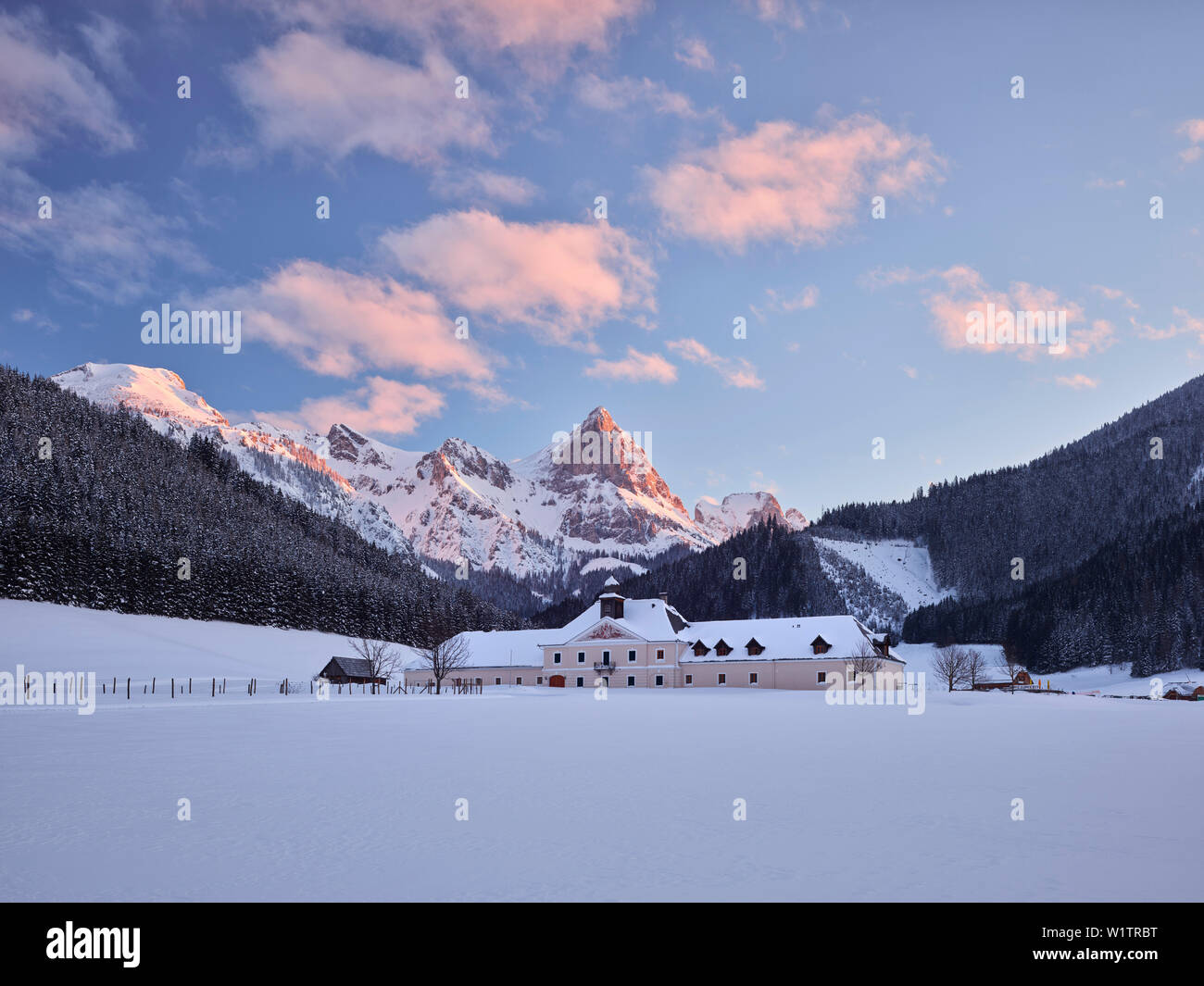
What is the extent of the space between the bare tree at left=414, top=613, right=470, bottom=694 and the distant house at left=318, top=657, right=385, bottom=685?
7178mm

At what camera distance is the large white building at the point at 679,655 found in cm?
8688

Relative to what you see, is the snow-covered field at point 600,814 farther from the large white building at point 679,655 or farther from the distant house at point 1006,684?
the distant house at point 1006,684

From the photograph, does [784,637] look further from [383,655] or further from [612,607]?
[383,655]

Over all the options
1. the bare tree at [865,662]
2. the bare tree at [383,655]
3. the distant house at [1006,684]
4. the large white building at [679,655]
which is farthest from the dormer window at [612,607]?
the distant house at [1006,684]

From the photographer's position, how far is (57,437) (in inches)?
4375

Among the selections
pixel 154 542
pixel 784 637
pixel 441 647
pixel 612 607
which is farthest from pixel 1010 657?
pixel 154 542

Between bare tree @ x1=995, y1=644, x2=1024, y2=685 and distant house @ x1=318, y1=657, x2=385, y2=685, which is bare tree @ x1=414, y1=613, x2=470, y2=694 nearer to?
distant house @ x1=318, y1=657, x2=385, y2=685

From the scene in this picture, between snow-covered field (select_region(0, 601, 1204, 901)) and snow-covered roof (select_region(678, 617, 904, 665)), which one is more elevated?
snow-covered field (select_region(0, 601, 1204, 901))

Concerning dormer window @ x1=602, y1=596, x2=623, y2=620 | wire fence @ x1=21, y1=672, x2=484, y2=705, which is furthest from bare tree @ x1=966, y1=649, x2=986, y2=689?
wire fence @ x1=21, y1=672, x2=484, y2=705

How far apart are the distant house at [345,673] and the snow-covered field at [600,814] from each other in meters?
67.3

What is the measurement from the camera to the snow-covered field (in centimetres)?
955

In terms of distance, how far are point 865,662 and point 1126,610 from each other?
81838 millimetres

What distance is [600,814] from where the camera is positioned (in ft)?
44.8
